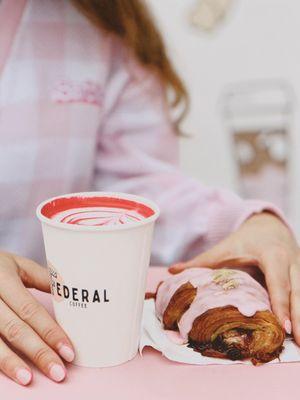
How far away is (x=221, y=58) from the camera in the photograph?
1.54 meters

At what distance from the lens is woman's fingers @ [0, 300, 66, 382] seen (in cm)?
56

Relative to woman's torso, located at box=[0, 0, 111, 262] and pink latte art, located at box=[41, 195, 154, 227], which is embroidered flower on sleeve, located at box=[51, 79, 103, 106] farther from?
pink latte art, located at box=[41, 195, 154, 227]

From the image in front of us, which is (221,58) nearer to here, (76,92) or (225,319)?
(76,92)

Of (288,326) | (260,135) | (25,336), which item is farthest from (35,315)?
(260,135)

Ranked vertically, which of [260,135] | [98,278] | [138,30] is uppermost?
[138,30]

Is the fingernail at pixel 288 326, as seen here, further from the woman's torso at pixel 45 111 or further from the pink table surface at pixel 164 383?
the woman's torso at pixel 45 111

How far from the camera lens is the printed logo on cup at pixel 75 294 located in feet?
1.81

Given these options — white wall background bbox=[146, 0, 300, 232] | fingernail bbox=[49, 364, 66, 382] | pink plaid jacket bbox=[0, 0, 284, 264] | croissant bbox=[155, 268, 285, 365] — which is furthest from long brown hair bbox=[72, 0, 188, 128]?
fingernail bbox=[49, 364, 66, 382]

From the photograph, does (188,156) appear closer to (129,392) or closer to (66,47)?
(66,47)

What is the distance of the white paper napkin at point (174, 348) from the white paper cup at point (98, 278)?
3 cm

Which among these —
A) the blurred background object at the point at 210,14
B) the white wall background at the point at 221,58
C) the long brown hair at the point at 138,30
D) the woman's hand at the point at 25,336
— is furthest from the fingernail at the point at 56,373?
the blurred background object at the point at 210,14

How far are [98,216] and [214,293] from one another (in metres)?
0.13

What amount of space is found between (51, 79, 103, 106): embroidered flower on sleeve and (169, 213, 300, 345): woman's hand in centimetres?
36

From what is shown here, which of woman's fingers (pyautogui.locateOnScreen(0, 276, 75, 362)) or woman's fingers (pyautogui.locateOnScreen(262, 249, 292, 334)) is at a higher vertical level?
woman's fingers (pyautogui.locateOnScreen(0, 276, 75, 362))
